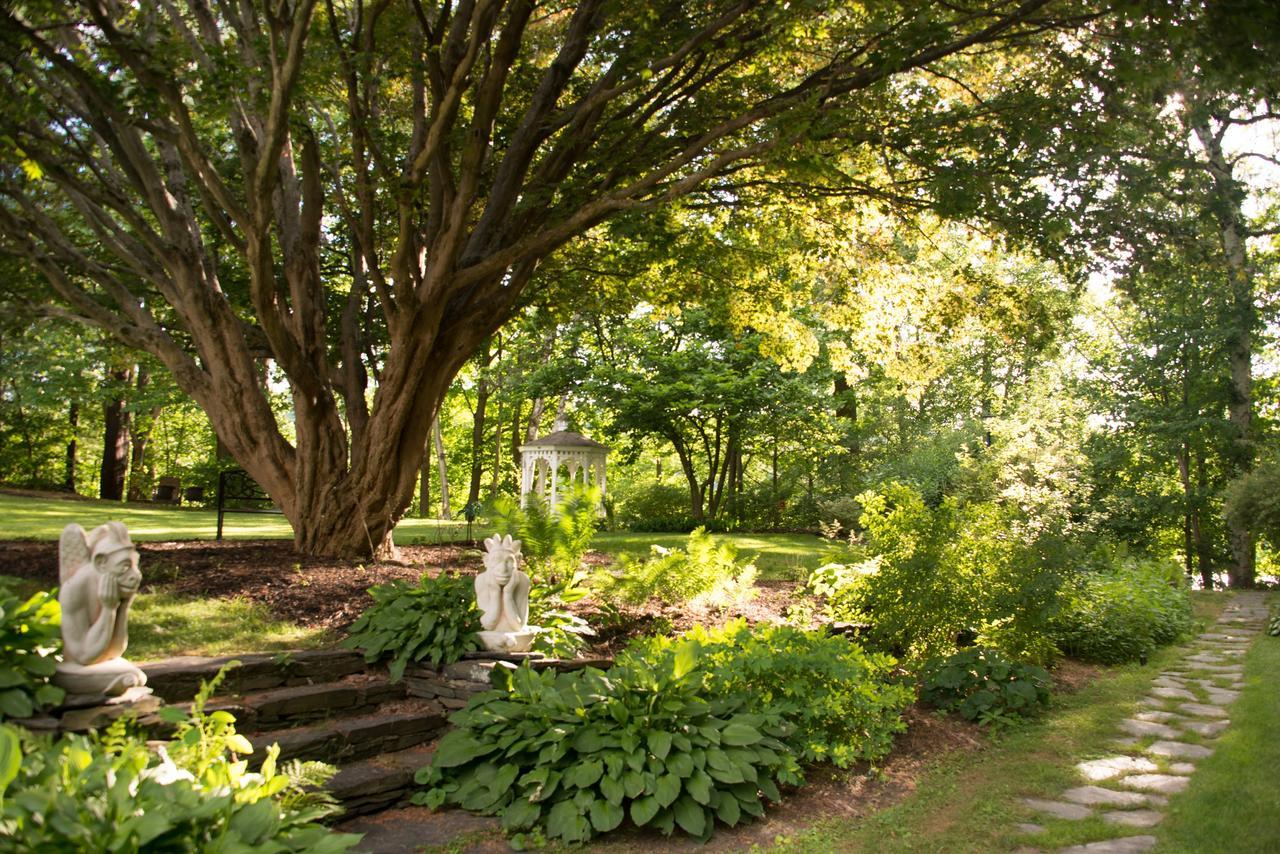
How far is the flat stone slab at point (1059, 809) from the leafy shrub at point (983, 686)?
4.68 feet

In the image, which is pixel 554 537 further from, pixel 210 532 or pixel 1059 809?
pixel 210 532

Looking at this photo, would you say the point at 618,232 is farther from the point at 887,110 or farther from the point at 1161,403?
the point at 1161,403

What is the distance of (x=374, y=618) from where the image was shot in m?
5.31

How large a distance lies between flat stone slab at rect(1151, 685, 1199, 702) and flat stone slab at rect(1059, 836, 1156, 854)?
3189mm

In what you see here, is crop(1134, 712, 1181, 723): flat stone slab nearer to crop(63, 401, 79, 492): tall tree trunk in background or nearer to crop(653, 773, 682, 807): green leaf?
crop(653, 773, 682, 807): green leaf

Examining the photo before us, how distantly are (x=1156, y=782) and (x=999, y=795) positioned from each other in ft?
2.85

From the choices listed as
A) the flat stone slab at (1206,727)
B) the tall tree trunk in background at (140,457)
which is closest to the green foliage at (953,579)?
the flat stone slab at (1206,727)

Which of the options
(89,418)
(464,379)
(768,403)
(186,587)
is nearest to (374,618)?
(186,587)

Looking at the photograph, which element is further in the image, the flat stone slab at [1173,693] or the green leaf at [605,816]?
the flat stone slab at [1173,693]

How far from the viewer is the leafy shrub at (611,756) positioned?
144 inches

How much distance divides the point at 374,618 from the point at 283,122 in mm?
3440

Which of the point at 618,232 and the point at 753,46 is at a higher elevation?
the point at 753,46

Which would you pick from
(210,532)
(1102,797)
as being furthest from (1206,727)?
(210,532)

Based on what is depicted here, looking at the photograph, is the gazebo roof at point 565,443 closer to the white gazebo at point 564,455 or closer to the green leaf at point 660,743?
the white gazebo at point 564,455
